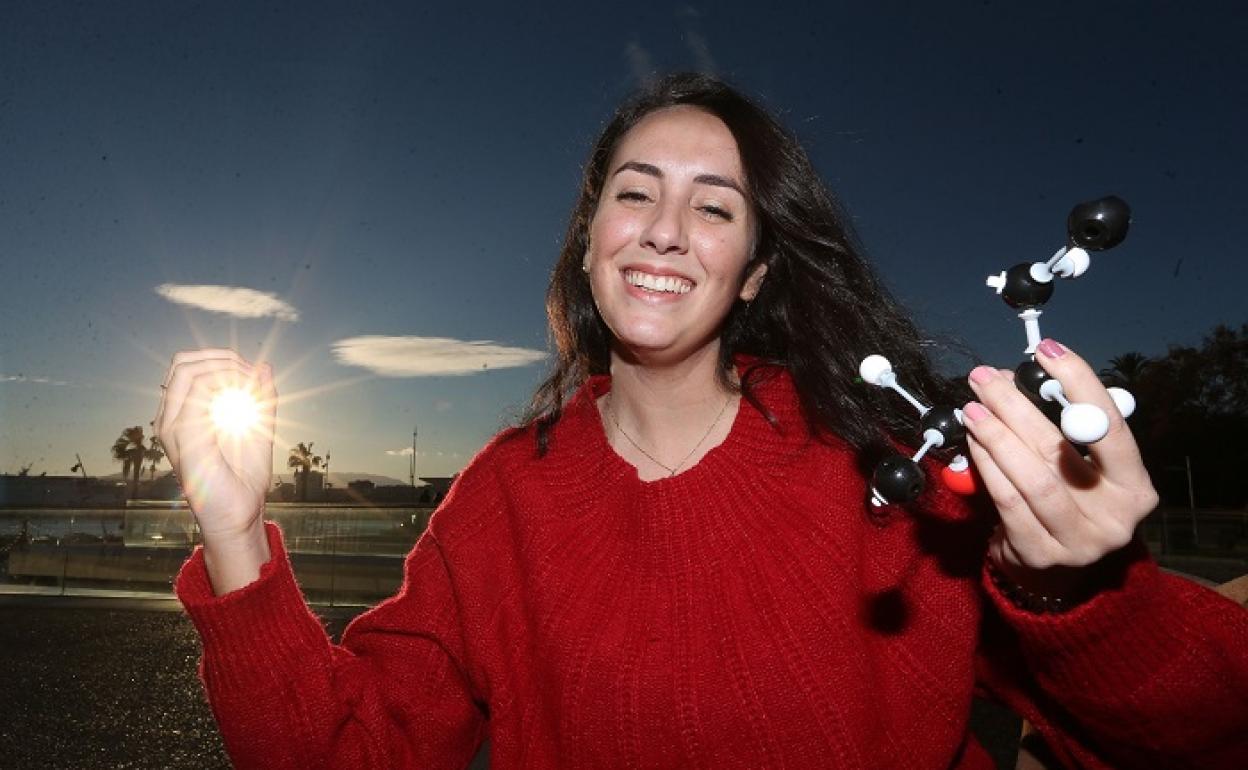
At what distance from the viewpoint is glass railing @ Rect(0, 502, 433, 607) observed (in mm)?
16609

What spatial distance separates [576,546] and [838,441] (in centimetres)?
79

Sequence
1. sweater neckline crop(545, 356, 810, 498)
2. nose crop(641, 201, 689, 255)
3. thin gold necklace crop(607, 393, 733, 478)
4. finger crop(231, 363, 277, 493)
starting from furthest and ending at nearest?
thin gold necklace crop(607, 393, 733, 478), sweater neckline crop(545, 356, 810, 498), nose crop(641, 201, 689, 255), finger crop(231, 363, 277, 493)

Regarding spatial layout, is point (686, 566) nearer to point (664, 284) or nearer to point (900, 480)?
point (664, 284)

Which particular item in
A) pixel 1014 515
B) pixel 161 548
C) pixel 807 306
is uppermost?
pixel 807 306

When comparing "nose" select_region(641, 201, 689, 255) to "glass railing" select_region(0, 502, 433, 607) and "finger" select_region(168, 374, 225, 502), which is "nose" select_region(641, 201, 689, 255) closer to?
"finger" select_region(168, 374, 225, 502)

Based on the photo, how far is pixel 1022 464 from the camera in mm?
1396

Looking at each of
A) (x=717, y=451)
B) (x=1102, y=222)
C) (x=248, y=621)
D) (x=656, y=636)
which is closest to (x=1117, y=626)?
(x=1102, y=222)

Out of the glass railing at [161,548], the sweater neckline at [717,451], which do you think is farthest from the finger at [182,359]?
the glass railing at [161,548]

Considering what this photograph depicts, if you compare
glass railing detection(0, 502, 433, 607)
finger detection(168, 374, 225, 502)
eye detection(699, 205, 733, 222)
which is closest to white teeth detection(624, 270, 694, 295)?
eye detection(699, 205, 733, 222)

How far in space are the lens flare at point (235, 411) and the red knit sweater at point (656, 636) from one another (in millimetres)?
296

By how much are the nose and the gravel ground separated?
322cm

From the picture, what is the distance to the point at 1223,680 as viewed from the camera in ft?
5.47

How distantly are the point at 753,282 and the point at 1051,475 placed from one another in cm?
159

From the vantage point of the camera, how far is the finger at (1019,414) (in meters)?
1.38
